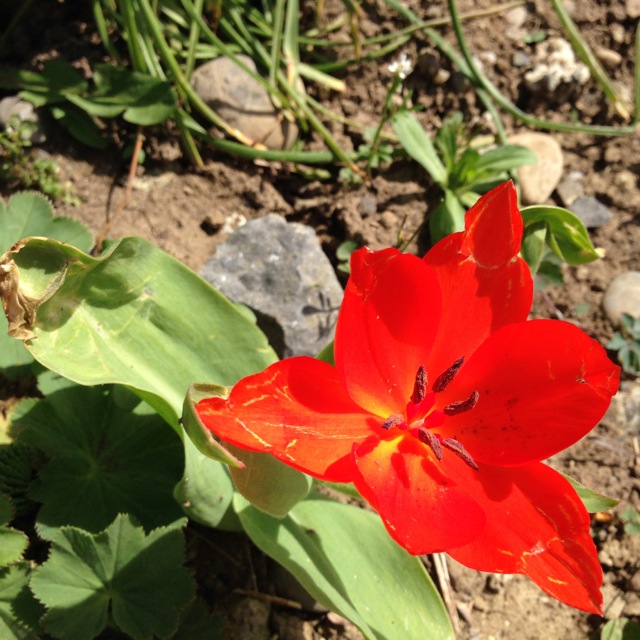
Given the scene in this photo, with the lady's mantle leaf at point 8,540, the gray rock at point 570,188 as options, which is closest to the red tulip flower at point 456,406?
the lady's mantle leaf at point 8,540

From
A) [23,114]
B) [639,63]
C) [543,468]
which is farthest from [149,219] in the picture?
[639,63]

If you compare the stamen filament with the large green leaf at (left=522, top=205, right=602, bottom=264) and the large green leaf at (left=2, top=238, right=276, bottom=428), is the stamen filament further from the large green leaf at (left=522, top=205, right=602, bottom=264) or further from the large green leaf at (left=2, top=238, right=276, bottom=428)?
the large green leaf at (left=522, top=205, right=602, bottom=264)

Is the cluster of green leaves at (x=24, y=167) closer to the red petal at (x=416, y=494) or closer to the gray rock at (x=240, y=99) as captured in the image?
the gray rock at (x=240, y=99)

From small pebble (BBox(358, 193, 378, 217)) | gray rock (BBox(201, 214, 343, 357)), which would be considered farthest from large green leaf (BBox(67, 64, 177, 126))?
small pebble (BBox(358, 193, 378, 217))

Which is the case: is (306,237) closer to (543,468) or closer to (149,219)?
(149,219)

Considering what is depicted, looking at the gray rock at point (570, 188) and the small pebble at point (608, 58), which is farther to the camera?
the small pebble at point (608, 58)
